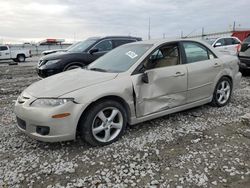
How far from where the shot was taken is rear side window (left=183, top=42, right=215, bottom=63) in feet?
14.9

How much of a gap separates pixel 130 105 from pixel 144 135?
586 millimetres

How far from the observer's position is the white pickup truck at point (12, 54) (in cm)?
2257

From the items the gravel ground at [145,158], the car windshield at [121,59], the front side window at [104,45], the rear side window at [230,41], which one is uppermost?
the rear side window at [230,41]

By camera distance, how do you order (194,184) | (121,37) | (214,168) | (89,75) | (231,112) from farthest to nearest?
(121,37) → (231,112) → (89,75) → (214,168) → (194,184)

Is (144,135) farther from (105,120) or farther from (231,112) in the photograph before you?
(231,112)

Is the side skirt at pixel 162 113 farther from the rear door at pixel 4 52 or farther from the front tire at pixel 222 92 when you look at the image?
the rear door at pixel 4 52

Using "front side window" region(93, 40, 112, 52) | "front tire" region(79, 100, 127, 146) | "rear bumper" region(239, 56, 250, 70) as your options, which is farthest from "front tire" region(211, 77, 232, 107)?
"front side window" region(93, 40, 112, 52)

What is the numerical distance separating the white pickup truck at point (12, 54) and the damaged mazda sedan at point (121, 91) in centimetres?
2116

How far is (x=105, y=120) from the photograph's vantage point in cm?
352

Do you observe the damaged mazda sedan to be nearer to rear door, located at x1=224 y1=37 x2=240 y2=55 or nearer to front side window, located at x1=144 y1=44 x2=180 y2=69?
front side window, located at x1=144 y1=44 x2=180 y2=69

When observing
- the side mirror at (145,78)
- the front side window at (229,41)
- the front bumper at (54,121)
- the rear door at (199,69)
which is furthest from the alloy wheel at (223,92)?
the front side window at (229,41)

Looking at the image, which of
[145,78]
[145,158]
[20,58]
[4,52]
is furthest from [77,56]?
[20,58]

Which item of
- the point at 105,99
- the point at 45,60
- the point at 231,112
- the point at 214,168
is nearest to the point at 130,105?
the point at 105,99

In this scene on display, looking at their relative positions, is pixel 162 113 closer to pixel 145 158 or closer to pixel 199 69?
pixel 145 158
